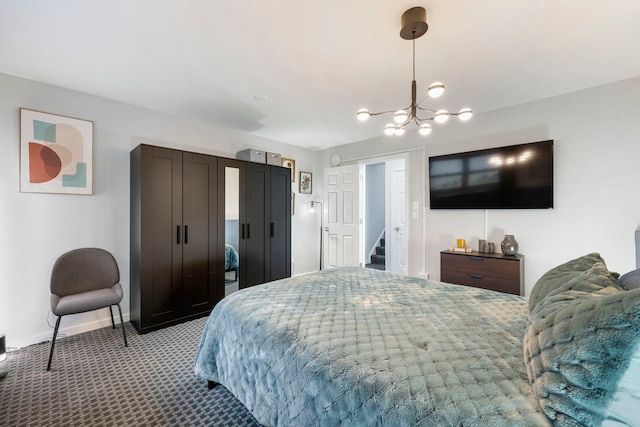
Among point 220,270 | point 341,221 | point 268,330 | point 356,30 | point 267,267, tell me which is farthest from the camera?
point 341,221

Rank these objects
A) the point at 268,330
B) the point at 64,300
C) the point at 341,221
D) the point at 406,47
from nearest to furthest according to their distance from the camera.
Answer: the point at 268,330
the point at 406,47
the point at 64,300
the point at 341,221

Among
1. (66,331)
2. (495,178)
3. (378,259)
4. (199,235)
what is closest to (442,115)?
(495,178)

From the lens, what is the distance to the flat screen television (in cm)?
304

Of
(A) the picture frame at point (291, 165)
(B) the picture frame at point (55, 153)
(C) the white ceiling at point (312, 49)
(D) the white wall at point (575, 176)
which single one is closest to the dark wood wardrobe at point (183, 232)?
(B) the picture frame at point (55, 153)

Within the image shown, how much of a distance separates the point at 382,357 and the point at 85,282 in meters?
3.11

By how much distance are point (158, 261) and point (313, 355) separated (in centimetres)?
250

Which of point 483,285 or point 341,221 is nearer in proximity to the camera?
point 483,285

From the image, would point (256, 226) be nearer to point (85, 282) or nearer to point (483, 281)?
point (85, 282)

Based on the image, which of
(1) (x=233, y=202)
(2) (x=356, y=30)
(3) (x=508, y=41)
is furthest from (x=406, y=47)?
(1) (x=233, y=202)

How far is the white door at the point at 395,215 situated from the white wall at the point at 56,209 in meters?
4.02

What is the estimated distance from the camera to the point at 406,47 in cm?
211

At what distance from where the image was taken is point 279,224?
4.23 meters

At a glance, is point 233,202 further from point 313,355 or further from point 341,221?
point 313,355

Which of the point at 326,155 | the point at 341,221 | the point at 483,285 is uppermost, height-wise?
the point at 326,155
